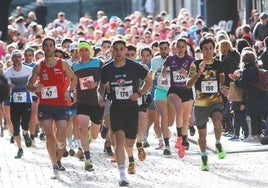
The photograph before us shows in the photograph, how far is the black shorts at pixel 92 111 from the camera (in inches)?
691

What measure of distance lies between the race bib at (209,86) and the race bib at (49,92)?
6.46ft

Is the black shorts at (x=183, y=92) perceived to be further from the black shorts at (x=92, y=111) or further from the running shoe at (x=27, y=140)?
the running shoe at (x=27, y=140)

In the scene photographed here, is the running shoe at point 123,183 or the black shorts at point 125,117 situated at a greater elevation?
the black shorts at point 125,117

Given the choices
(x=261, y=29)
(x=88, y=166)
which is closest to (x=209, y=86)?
(x=88, y=166)

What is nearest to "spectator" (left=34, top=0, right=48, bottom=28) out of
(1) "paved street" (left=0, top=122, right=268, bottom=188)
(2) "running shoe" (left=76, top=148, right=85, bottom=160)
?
(1) "paved street" (left=0, top=122, right=268, bottom=188)

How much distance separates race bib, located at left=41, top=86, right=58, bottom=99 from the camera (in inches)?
637

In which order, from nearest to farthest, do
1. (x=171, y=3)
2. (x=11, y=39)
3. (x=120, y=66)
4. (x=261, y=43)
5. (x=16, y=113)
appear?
(x=120, y=66) < (x=16, y=113) < (x=261, y=43) < (x=11, y=39) < (x=171, y=3)

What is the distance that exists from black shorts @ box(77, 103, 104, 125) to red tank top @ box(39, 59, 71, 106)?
53.2 inches

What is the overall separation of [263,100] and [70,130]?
3.35 meters

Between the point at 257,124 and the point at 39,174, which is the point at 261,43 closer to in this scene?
the point at 257,124

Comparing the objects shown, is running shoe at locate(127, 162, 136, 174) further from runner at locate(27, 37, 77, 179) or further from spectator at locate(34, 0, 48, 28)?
spectator at locate(34, 0, 48, 28)

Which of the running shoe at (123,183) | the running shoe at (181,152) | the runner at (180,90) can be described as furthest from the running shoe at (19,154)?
the running shoe at (123,183)

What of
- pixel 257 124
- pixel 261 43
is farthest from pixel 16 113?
pixel 261 43

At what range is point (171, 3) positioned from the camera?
A: 2068 inches
